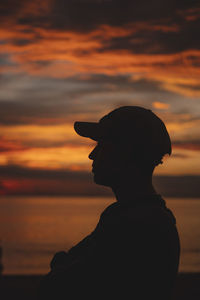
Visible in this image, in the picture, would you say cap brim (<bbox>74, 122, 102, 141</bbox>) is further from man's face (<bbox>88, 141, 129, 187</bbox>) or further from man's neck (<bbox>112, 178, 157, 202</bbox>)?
man's neck (<bbox>112, 178, 157, 202</bbox>)

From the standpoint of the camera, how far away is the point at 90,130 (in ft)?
7.80

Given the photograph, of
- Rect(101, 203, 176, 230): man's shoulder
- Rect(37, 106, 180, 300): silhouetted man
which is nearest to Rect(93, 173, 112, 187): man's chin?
Rect(37, 106, 180, 300): silhouetted man

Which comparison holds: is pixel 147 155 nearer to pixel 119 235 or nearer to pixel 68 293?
pixel 119 235

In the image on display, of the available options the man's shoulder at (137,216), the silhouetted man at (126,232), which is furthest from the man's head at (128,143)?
the man's shoulder at (137,216)

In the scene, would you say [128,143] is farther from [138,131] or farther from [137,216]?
[137,216]

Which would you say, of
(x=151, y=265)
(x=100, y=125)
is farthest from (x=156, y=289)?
(x=100, y=125)

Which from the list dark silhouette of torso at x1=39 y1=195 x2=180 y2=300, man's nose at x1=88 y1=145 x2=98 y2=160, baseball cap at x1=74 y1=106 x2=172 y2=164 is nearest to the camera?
dark silhouette of torso at x1=39 y1=195 x2=180 y2=300

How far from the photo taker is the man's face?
231 cm

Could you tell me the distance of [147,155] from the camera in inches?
90.9

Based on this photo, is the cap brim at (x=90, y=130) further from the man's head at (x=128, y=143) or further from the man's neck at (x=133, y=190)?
Answer: the man's neck at (x=133, y=190)

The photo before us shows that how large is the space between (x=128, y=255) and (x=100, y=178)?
1.42ft

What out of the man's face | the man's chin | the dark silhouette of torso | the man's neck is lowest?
the dark silhouette of torso

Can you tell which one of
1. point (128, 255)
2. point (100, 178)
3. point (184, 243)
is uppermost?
point (100, 178)

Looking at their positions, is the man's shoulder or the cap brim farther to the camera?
the cap brim
